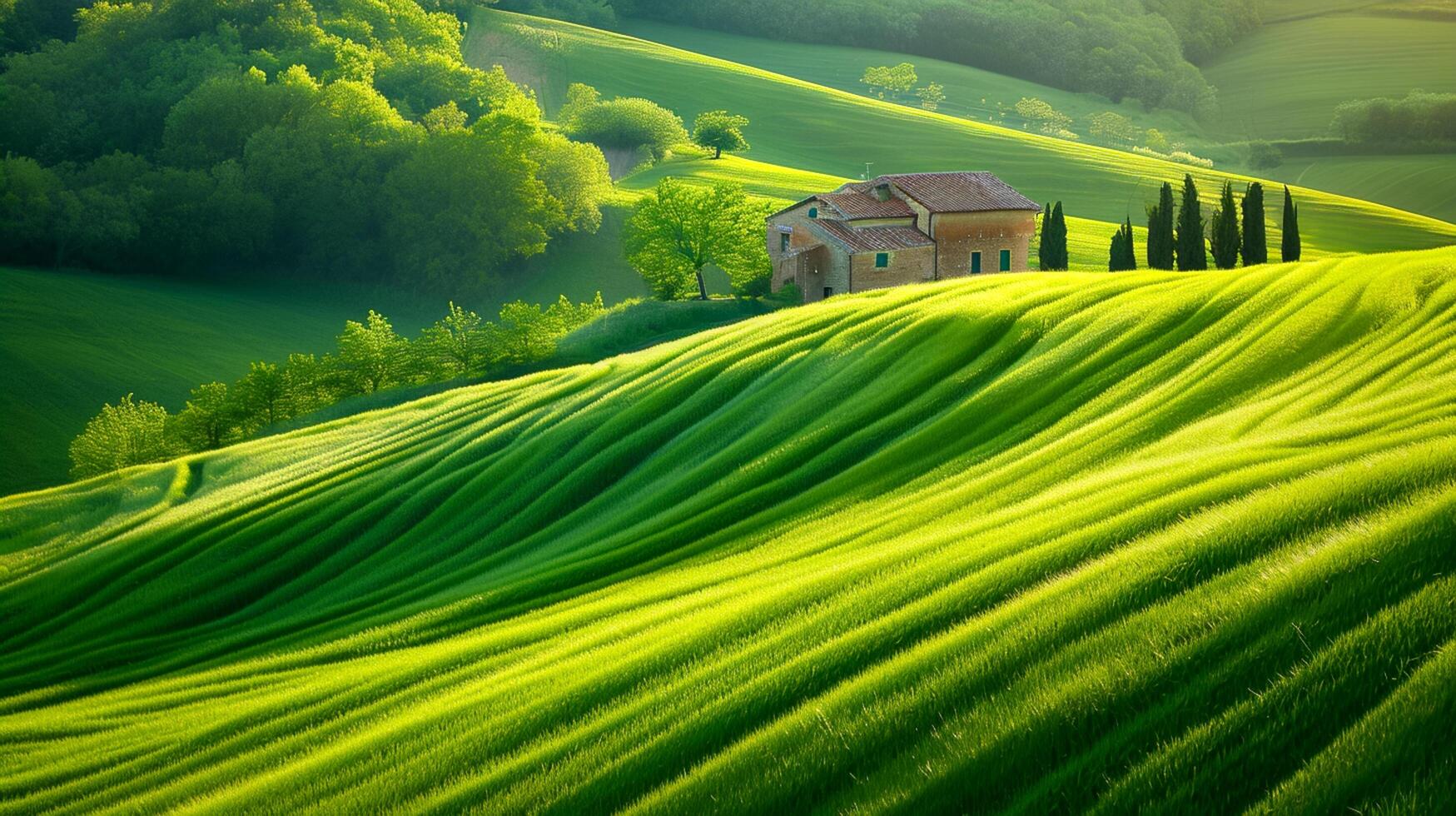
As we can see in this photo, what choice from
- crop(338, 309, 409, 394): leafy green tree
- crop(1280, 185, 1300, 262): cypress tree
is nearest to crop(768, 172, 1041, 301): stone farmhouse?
crop(1280, 185, 1300, 262): cypress tree

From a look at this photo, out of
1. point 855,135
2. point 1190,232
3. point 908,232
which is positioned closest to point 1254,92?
point 855,135

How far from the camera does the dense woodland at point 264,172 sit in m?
102

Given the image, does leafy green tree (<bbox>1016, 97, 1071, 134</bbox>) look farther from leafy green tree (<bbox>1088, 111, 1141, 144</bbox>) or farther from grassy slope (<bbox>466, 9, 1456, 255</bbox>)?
grassy slope (<bbox>466, 9, 1456, 255</bbox>)

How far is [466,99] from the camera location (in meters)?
140

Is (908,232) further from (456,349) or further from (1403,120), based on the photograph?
(1403,120)

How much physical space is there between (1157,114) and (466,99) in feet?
343

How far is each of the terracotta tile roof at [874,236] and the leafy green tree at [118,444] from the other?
129ft

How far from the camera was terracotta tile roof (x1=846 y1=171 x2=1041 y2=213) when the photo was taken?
229 feet

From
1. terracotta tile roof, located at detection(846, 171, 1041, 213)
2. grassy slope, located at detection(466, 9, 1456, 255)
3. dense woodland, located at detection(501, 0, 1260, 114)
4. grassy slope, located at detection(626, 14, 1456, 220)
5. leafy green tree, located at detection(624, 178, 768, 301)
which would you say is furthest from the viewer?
dense woodland, located at detection(501, 0, 1260, 114)

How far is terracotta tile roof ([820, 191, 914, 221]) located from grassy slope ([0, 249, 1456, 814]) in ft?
125

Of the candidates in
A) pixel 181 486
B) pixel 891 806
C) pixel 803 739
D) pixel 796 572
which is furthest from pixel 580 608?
pixel 181 486

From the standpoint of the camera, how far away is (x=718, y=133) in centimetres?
12406

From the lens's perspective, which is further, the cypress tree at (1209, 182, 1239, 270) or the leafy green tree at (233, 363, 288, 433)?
the leafy green tree at (233, 363, 288, 433)

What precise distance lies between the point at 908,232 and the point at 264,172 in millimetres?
70160
